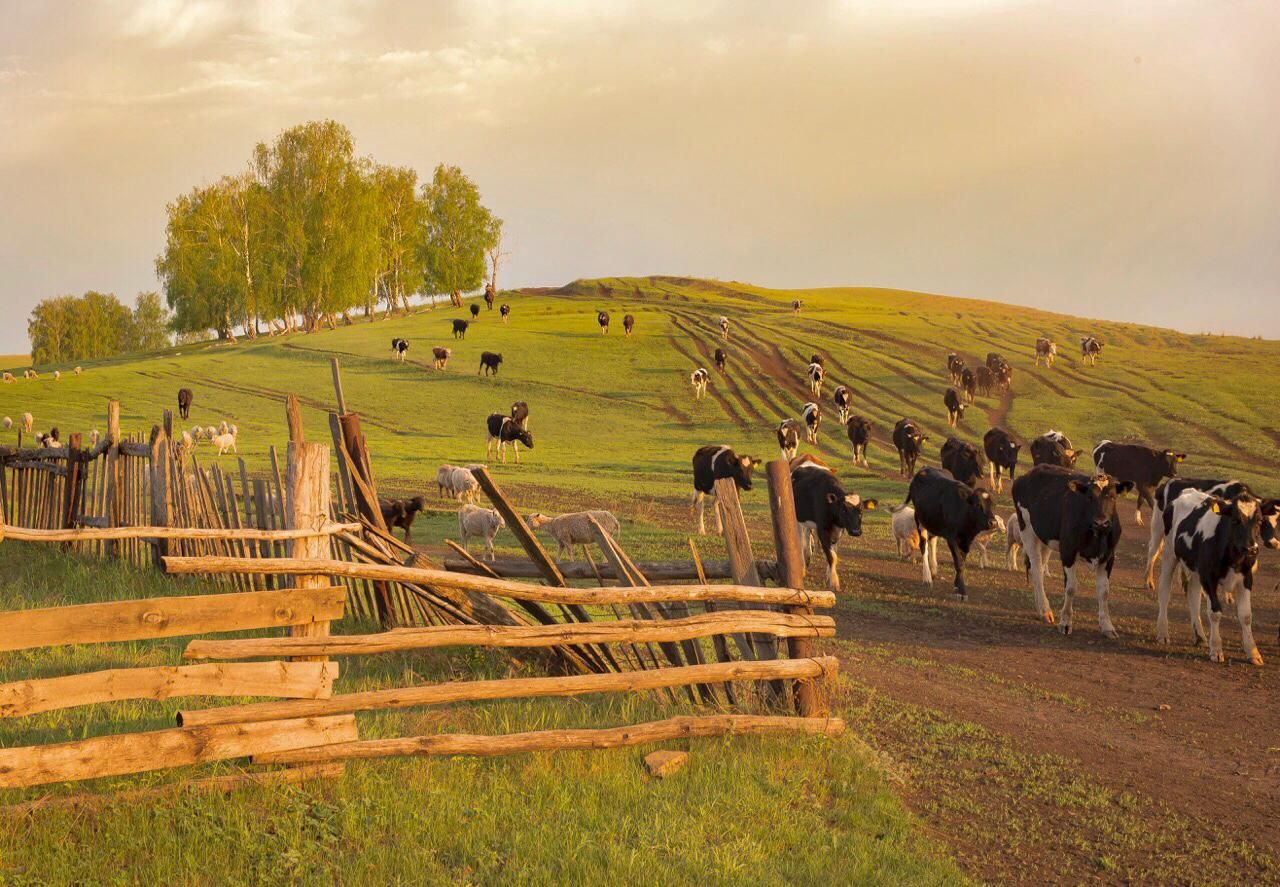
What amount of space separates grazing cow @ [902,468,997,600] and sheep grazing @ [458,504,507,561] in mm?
7708

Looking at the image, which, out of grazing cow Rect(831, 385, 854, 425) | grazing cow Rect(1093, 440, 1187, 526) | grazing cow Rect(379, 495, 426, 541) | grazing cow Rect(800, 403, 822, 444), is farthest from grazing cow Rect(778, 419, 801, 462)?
grazing cow Rect(379, 495, 426, 541)

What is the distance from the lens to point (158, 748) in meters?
5.98

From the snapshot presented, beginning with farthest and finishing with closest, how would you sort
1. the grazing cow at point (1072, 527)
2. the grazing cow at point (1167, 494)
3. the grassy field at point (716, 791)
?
the grazing cow at point (1167, 494), the grazing cow at point (1072, 527), the grassy field at point (716, 791)

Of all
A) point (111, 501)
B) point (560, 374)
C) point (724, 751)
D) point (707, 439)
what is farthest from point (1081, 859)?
point (560, 374)

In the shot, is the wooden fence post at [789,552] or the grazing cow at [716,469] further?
the grazing cow at [716,469]

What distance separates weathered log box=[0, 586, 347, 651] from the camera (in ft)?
19.5

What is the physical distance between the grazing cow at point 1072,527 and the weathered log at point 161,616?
11021 mm

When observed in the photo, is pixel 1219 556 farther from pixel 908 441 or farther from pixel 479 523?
pixel 908 441

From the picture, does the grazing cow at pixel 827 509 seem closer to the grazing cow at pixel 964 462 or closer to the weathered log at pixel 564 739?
the grazing cow at pixel 964 462

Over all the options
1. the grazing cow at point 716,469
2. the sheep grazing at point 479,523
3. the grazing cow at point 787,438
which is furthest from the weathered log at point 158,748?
the grazing cow at point 787,438

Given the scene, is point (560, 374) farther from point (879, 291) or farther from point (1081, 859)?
point (879, 291)

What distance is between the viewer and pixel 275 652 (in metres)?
6.60

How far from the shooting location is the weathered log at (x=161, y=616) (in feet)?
19.5

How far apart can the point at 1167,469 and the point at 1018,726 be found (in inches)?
809
